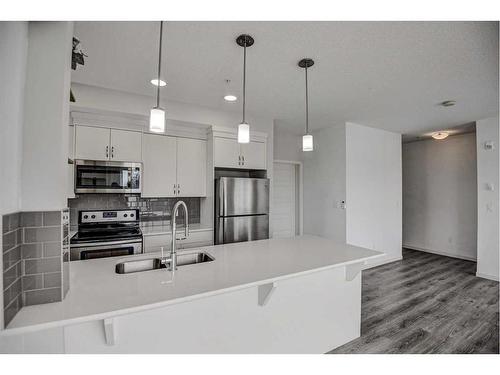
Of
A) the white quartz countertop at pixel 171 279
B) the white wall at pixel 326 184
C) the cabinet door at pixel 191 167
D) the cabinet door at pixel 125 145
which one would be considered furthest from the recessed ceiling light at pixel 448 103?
the cabinet door at pixel 125 145

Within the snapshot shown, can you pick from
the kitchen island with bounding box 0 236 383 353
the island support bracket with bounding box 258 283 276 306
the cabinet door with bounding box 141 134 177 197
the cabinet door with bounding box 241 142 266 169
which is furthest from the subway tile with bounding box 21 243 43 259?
the cabinet door with bounding box 241 142 266 169

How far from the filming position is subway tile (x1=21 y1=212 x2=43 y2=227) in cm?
109

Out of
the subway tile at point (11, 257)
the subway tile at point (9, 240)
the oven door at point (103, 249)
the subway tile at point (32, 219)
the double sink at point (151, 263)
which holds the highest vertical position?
the subway tile at point (32, 219)

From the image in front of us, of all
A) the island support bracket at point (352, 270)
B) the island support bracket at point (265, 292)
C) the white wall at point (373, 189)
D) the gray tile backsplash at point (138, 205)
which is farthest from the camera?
the white wall at point (373, 189)

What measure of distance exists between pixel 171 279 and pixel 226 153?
2.23 m

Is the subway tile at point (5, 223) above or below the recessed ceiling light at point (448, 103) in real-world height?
below

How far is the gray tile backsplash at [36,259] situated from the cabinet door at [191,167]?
2199mm

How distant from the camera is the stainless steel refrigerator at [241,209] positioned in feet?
10.8

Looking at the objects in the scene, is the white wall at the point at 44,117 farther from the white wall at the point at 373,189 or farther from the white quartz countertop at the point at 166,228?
the white wall at the point at 373,189

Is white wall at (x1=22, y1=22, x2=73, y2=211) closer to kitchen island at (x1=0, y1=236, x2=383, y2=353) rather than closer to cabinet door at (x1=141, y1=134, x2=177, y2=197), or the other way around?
kitchen island at (x1=0, y1=236, x2=383, y2=353)

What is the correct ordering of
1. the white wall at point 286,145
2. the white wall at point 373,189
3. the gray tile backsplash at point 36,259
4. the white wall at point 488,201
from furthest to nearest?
the white wall at point 286,145 < the white wall at point 373,189 < the white wall at point 488,201 < the gray tile backsplash at point 36,259

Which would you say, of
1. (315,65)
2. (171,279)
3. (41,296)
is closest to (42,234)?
(41,296)
